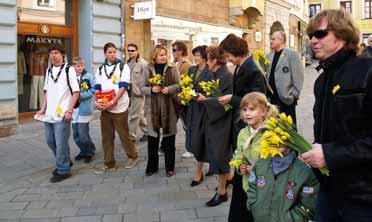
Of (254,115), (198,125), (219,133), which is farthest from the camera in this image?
(198,125)

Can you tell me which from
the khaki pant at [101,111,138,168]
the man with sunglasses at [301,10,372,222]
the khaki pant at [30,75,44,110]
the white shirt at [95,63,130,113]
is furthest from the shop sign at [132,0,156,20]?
the man with sunglasses at [301,10,372,222]

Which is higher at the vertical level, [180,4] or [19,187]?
[180,4]

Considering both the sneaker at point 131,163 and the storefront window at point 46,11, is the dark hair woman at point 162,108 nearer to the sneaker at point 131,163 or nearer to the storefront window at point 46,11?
the sneaker at point 131,163

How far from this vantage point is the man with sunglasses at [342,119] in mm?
2303

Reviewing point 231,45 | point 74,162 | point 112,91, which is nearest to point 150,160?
point 112,91

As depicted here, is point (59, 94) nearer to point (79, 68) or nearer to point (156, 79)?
point (156, 79)

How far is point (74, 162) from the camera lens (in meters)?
7.88

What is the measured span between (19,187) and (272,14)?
2143 centimetres

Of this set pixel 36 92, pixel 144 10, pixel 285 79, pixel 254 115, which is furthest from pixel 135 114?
pixel 144 10

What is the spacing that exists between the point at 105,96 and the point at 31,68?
540 centimetres

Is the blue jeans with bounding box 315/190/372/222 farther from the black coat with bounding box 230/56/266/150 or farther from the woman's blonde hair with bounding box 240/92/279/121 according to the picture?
the black coat with bounding box 230/56/266/150

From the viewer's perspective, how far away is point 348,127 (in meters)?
2.34

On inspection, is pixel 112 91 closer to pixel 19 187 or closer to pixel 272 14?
pixel 19 187

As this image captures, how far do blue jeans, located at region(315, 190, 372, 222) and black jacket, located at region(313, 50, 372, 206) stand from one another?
3 centimetres
